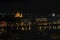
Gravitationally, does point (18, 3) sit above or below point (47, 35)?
above

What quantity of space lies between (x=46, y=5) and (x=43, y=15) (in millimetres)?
156

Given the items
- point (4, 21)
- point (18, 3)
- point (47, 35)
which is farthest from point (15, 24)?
point (47, 35)

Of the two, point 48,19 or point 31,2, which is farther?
point 31,2

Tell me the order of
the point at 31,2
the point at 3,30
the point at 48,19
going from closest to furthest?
the point at 3,30 → the point at 48,19 → the point at 31,2

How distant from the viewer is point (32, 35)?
5.17ft

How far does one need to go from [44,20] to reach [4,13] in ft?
1.51

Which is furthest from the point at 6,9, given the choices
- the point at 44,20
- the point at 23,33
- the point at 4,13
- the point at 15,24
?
the point at 44,20

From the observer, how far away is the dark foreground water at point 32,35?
5.00ft

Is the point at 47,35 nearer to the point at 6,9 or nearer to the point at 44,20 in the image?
the point at 44,20

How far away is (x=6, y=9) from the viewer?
5.33 ft

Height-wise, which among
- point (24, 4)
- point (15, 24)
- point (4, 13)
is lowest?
point (15, 24)

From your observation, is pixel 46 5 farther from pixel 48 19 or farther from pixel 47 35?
pixel 47 35

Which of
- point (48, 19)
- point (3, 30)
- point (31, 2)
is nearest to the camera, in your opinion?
point (3, 30)

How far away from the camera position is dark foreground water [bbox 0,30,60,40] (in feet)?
5.00
